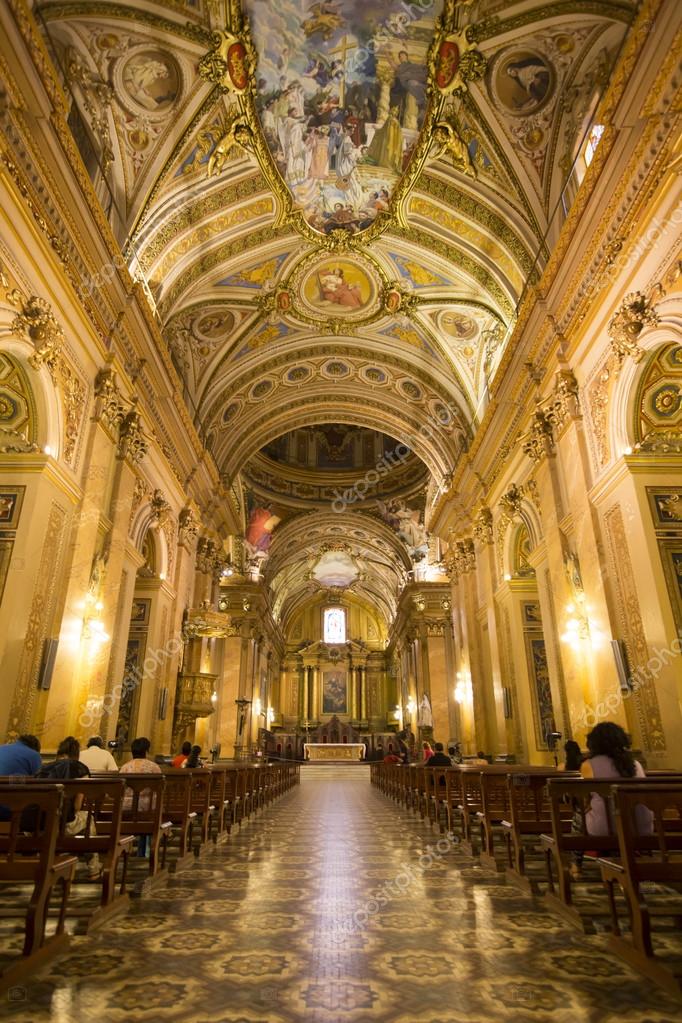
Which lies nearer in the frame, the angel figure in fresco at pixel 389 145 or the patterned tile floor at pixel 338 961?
the patterned tile floor at pixel 338 961

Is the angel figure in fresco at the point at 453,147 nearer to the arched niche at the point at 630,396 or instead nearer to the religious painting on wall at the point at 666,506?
the arched niche at the point at 630,396

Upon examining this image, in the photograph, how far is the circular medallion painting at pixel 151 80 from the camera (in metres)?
8.29

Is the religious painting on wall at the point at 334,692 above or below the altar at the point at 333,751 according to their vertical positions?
above

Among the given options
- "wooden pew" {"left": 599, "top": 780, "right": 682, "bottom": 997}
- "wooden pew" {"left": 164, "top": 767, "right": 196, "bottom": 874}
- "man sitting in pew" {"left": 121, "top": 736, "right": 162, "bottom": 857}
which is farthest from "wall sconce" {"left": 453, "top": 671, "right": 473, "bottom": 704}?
"wooden pew" {"left": 599, "top": 780, "right": 682, "bottom": 997}

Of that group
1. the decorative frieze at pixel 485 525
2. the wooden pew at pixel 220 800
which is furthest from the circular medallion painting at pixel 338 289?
the wooden pew at pixel 220 800

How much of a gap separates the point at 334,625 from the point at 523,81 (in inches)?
1343

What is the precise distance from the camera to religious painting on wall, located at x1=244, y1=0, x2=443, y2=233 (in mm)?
8414

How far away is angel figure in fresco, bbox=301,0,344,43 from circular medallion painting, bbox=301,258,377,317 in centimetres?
454

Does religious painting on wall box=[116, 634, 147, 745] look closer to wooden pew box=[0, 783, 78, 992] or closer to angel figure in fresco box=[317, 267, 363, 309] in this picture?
wooden pew box=[0, 783, 78, 992]

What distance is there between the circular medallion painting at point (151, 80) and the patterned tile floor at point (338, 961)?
32.3 ft

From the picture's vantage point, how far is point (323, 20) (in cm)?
851

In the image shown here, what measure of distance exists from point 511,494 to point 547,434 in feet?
7.59

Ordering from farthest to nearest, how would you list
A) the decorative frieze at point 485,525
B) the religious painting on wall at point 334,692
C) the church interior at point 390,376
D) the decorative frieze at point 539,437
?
the religious painting on wall at point 334,692 → the decorative frieze at point 485,525 → the decorative frieze at point 539,437 → the church interior at point 390,376

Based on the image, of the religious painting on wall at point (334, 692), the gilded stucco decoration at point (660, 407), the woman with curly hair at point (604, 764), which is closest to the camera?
the woman with curly hair at point (604, 764)
